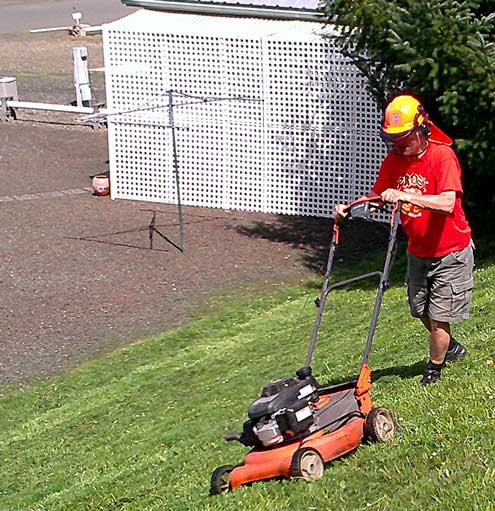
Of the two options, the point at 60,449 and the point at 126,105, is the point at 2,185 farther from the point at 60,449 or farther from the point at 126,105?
the point at 60,449

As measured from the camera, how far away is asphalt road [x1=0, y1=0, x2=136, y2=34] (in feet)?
113

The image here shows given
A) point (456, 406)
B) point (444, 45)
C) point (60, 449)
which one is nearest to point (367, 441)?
point (456, 406)

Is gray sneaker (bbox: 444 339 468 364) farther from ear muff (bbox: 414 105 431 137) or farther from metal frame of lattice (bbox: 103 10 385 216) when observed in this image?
metal frame of lattice (bbox: 103 10 385 216)

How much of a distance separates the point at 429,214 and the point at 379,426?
137 cm

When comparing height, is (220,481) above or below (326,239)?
above

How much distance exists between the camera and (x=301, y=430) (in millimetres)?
5887

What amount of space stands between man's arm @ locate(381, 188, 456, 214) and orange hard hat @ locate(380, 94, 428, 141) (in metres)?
0.32

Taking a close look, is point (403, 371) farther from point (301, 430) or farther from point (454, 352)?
point (301, 430)

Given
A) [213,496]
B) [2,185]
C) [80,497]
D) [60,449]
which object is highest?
[213,496]

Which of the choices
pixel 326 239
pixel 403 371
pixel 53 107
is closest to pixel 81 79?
pixel 53 107

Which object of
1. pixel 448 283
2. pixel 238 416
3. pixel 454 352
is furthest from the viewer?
pixel 238 416

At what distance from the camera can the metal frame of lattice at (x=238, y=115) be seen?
49.4 feet

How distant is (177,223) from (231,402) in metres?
7.09

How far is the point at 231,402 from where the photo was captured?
8.61 m
